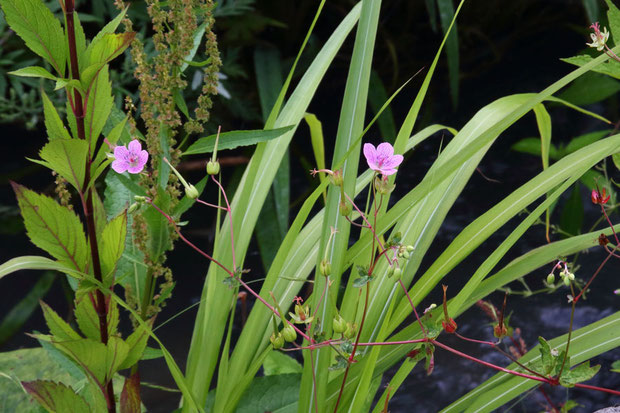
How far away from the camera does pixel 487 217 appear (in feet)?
2.37

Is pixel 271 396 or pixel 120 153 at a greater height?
pixel 120 153

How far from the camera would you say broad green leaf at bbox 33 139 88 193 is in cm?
49

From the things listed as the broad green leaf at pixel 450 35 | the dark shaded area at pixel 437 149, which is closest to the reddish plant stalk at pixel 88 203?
the dark shaded area at pixel 437 149

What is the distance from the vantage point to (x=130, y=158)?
1.84ft

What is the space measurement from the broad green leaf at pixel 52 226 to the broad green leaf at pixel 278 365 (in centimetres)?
51

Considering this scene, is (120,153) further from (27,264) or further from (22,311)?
(22,311)

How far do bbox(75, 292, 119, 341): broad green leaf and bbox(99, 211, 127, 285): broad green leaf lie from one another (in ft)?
0.09

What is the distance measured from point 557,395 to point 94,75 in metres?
1.01

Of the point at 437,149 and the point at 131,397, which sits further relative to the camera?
the point at 437,149

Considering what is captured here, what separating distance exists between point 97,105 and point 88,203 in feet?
0.29

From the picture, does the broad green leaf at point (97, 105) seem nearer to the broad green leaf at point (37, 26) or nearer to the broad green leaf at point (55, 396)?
the broad green leaf at point (37, 26)

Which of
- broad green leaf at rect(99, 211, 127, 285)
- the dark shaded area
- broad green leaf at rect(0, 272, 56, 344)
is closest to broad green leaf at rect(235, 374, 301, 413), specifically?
broad green leaf at rect(99, 211, 127, 285)

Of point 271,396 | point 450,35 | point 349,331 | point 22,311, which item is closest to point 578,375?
point 349,331

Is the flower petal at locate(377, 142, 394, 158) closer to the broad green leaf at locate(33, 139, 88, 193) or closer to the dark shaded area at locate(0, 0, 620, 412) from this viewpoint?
the broad green leaf at locate(33, 139, 88, 193)
